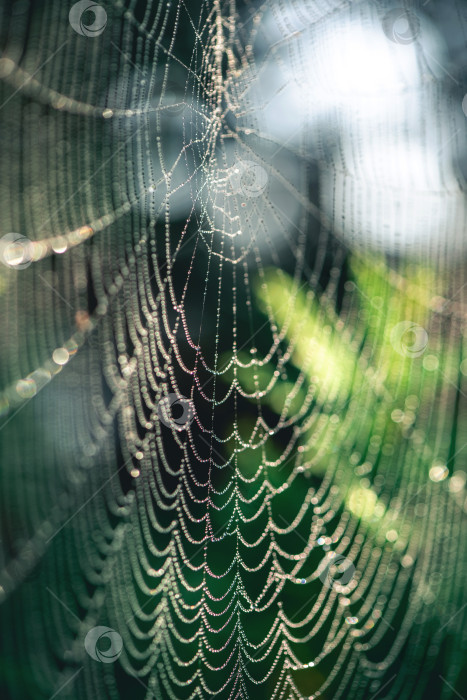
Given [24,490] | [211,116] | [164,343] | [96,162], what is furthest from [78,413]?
[211,116]

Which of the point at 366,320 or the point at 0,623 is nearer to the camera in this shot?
the point at 0,623

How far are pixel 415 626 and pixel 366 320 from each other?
88cm

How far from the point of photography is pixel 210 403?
2.06m

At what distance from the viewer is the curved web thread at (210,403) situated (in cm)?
136

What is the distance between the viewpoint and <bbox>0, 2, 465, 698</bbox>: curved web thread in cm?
136

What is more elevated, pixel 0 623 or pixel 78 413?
pixel 78 413

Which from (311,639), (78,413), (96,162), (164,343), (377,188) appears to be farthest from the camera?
(311,639)

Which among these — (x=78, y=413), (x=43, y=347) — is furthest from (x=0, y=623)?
(x=43, y=347)

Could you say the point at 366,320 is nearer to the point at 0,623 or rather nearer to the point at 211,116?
the point at 211,116

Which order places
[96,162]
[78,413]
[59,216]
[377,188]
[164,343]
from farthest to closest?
[164,343]
[377,188]
[78,413]
[96,162]
[59,216]

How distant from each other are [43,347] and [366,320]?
94cm

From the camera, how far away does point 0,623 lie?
4.61 feet

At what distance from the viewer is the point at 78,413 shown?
1.50 meters

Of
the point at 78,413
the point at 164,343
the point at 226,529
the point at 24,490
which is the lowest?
the point at 226,529
